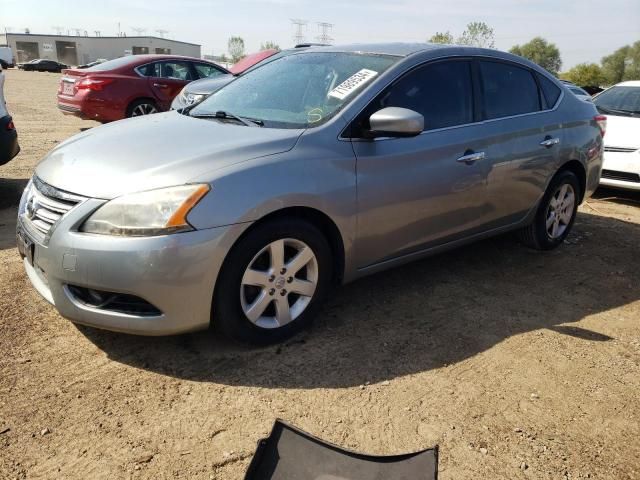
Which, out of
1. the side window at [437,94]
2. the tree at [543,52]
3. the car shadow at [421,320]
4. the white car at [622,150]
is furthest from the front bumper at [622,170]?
the tree at [543,52]

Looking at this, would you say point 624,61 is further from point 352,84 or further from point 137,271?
point 137,271

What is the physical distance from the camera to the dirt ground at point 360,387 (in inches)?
93.4

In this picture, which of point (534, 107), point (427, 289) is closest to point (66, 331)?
point (427, 289)

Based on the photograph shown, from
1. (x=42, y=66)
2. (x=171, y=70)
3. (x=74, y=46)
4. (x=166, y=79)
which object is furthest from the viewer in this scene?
(x=74, y=46)

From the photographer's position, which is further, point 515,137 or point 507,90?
point 507,90

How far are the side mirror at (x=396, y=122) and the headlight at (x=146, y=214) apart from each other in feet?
3.72

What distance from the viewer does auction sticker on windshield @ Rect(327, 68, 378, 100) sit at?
3.45 metres

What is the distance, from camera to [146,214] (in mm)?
2656

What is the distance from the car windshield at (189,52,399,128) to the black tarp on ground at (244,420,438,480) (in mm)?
1782

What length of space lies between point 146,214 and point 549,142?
332 centimetres

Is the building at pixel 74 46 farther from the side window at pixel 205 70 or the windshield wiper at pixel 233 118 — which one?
the windshield wiper at pixel 233 118

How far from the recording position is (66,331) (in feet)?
10.6

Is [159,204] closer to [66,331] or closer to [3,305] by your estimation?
[66,331]

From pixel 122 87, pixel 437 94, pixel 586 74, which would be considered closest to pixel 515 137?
pixel 437 94
